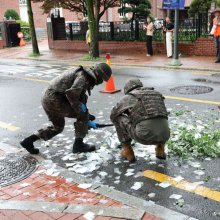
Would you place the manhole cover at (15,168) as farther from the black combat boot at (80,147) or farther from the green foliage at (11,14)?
the green foliage at (11,14)

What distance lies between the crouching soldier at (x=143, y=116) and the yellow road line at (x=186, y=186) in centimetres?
39

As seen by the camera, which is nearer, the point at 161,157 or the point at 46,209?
the point at 46,209

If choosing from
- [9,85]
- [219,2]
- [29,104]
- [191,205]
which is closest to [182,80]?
[29,104]

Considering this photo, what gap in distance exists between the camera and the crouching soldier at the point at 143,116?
440cm

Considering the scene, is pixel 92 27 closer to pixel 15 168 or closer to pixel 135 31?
pixel 135 31

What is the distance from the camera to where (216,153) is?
4863mm

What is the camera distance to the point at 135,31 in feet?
→ 66.1

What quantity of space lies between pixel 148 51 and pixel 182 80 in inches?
292

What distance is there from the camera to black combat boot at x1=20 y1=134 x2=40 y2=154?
5254mm

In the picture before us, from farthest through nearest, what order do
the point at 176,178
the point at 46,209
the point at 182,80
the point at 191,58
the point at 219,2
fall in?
the point at 219,2
the point at 191,58
the point at 182,80
the point at 176,178
the point at 46,209

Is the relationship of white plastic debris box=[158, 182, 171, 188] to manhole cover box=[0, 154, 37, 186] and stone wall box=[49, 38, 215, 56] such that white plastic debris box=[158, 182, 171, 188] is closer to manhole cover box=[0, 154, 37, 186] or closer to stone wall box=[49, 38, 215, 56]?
manhole cover box=[0, 154, 37, 186]

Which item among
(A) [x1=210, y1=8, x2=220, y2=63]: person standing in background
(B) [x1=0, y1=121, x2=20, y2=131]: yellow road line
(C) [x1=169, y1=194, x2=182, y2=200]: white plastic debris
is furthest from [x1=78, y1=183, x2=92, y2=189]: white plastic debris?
(A) [x1=210, y1=8, x2=220, y2=63]: person standing in background

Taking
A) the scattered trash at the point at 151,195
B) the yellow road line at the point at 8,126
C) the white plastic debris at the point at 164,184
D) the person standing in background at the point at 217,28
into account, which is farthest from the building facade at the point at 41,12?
the scattered trash at the point at 151,195

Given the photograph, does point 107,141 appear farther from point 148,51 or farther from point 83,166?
point 148,51
